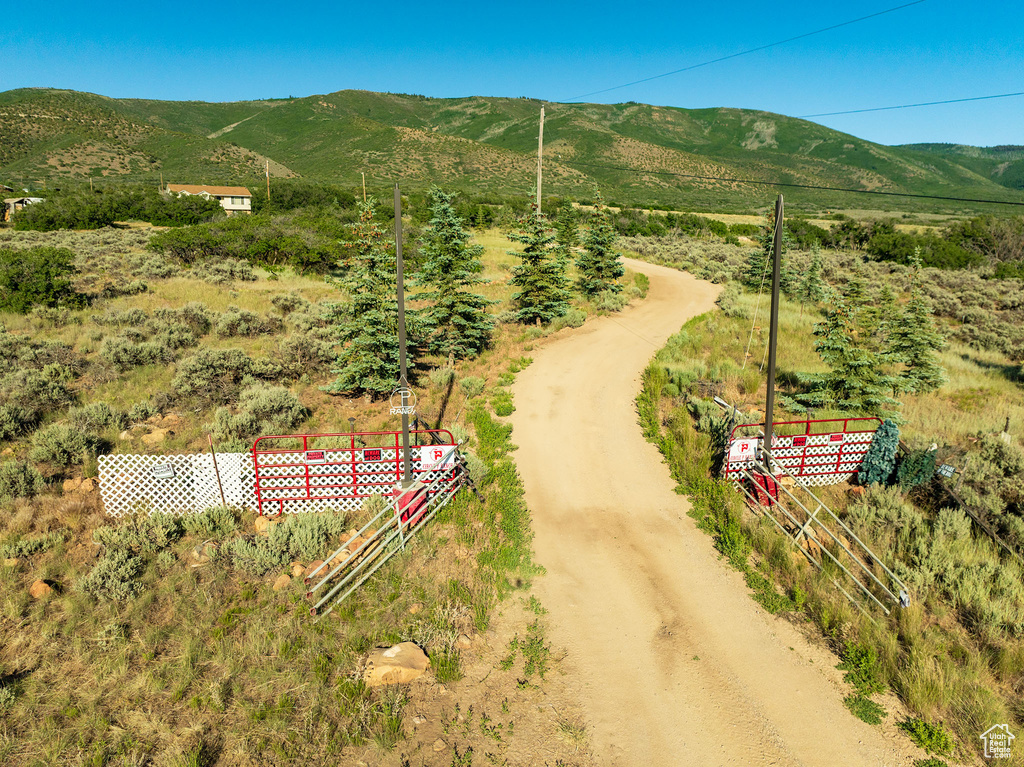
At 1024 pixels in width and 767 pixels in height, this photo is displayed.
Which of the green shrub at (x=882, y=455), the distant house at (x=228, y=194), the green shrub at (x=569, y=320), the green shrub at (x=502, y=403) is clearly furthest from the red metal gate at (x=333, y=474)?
the distant house at (x=228, y=194)

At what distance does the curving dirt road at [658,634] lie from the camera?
5.98 metres

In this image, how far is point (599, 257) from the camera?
2723cm

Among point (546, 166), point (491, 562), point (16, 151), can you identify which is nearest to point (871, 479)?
point (491, 562)

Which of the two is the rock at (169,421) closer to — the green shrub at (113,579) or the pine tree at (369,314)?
the pine tree at (369,314)

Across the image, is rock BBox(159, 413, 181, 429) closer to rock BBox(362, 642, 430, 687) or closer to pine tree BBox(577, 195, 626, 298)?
rock BBox(362, 642, 430, 687)

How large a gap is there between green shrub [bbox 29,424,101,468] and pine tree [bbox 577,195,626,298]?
22136 mm

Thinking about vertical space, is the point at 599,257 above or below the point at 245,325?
above

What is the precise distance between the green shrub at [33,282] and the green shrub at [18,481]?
14.7m

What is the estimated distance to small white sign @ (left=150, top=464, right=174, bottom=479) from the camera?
9.26m

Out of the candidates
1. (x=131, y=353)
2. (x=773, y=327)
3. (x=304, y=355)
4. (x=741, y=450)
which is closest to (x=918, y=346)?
(x=773, y=327)

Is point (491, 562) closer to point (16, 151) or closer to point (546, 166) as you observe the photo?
point (546, 166)

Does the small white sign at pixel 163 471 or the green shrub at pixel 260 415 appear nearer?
the small white sign at pixel 163 471

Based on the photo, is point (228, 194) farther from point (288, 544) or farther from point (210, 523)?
point (288, 544)

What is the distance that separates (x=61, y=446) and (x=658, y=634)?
1235 cm
